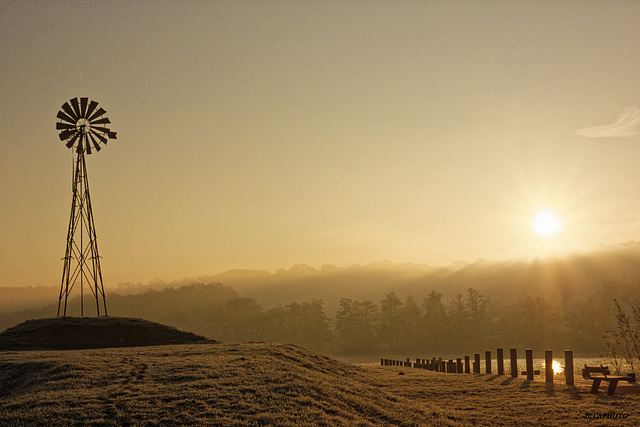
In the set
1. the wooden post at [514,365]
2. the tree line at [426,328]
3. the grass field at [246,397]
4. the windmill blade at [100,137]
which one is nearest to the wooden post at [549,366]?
the grass field at [246,397]

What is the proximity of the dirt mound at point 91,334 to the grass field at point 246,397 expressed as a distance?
15.4 m

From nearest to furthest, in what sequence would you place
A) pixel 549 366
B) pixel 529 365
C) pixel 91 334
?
pixel 549 366 → pixel 529 365 → pixel 91 334

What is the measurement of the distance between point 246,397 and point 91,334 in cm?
3033

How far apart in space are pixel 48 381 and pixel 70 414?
5.83 metres

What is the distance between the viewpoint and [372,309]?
15662 cm

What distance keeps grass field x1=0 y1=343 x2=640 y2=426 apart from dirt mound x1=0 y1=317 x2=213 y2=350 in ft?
50.4

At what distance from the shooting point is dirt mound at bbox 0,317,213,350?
1721 inches

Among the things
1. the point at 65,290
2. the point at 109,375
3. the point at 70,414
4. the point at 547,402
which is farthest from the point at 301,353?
the point at 65,290

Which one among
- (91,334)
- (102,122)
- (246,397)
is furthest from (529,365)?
(102,122)

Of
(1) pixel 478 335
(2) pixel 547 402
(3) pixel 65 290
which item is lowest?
(1) pixel 478 335

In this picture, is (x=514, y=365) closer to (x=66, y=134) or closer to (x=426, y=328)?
(x=66, y=134)

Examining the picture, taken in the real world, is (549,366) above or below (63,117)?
below

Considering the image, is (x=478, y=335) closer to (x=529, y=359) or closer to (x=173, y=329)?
(x=173, y=329)

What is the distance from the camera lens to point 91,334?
4538cm
